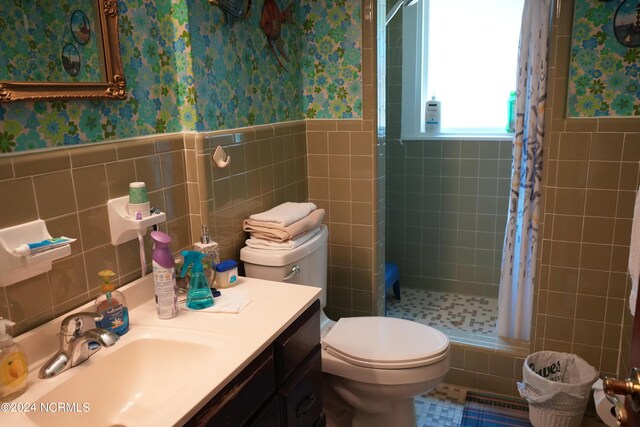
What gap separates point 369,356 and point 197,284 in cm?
69

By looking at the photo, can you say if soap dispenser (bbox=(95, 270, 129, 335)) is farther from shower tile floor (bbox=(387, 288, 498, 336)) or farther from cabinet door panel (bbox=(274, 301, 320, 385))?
shower tile floor (bbox=(387, 288, 498, 336))

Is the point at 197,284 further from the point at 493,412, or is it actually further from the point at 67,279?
the point at 493,412

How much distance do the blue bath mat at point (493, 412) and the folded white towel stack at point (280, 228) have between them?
3.67 feet

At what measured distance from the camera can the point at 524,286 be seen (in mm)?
2455

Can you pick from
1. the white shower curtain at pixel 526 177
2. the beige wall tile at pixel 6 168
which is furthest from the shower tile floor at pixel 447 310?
the beige wall tile at pixel 6 168

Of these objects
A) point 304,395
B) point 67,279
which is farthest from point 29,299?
point 304,395

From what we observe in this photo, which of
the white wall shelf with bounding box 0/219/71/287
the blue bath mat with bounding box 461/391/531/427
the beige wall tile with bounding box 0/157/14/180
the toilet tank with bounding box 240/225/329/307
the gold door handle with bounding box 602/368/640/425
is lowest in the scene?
the blue bath mat with bounding box 461/391/531/427

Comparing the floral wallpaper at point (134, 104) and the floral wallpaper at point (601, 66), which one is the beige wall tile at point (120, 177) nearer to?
the floral wallpaper at point (134, 104)

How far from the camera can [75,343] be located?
1.16m

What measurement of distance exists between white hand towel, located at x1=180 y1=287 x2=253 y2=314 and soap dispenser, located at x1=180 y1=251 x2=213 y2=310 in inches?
0.7

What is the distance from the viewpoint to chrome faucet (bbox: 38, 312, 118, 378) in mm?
1128

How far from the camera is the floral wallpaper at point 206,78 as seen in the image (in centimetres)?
128

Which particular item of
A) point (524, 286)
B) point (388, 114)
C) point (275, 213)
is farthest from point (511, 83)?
point (275, 213)

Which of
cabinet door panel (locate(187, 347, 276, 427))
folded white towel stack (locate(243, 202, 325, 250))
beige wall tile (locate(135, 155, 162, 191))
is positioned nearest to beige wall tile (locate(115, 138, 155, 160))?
beige wall tile (locate(135, 155, 162, 191))
